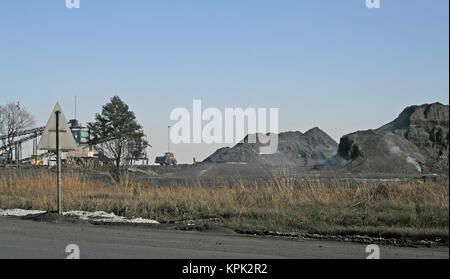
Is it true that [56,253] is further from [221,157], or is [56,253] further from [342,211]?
[221,157]

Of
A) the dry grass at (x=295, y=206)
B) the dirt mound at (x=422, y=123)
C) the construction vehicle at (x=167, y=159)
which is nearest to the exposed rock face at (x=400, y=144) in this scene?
the dirt mound at (x=422, y=123)

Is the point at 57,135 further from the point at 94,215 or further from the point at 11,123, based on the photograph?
the point at 11,123

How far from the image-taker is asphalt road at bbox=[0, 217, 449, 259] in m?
9.73

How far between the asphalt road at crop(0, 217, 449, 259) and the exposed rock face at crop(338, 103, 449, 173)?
3600 centimetres

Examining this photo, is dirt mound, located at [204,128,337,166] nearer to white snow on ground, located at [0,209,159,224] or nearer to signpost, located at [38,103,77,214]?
white snow on ground, located at [0,209,159,224]

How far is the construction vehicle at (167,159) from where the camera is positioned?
8270 cm

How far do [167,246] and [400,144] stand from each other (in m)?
50.4

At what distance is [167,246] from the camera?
10.8 metres

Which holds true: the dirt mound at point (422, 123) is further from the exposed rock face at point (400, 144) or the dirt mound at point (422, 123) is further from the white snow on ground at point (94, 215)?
the white snow on ground at point (94, 215)

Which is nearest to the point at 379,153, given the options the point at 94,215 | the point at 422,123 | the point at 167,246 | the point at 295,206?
the point at 422,123

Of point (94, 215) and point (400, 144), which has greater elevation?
point (400, 144)

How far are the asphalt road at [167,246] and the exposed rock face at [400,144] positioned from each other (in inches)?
1417
